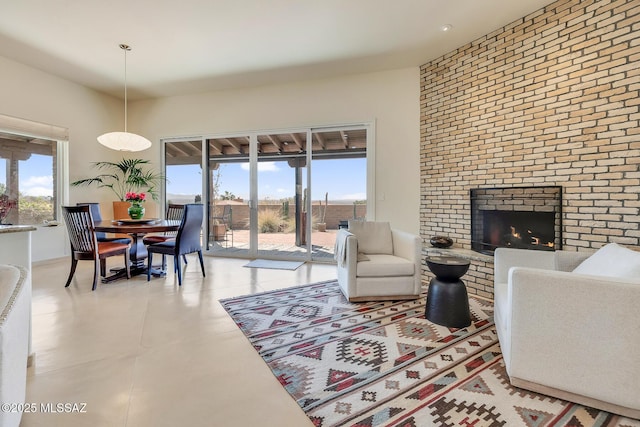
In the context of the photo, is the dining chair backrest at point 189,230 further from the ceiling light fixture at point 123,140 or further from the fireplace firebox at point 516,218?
the fireplace firebox at point 516,218

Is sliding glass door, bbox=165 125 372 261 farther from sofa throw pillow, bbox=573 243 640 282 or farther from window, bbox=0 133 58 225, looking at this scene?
sofa throw pillow, bbox=573 243 640 282

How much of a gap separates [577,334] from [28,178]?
21.3ft

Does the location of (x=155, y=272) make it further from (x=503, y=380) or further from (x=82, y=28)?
(x=503, y=380)

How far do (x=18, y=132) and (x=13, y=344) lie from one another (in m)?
4.85

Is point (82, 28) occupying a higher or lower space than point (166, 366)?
higher

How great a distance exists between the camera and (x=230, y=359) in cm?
191

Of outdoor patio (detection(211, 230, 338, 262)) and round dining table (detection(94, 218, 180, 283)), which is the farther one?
outdoor patio (detection(211, 230, 338, 262))

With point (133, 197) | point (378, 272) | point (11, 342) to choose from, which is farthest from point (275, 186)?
point (11, 342)

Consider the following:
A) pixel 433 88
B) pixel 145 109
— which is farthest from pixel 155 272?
pixel 433 88

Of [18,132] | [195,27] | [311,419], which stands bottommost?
[311,419]

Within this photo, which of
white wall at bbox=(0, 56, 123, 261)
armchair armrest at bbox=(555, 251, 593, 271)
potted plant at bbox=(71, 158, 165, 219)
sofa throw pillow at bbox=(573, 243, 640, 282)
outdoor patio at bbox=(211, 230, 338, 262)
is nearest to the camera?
sofa throw pillow at bbox=(573, 243, 640, 282)

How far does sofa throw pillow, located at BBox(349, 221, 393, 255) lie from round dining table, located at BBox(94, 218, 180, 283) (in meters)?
2.11

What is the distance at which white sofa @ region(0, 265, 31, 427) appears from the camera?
0.94 metres

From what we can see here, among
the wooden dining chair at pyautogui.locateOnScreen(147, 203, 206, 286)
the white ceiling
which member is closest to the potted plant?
the white ceiling
